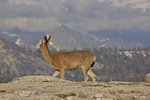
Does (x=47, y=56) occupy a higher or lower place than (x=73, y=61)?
higher

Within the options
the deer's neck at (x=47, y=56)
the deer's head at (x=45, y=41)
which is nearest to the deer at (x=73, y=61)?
the deer's neck at (x=47, y=56)

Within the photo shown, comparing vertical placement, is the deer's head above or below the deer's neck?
above

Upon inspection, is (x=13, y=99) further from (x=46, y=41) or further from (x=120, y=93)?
(x=46, y=41)

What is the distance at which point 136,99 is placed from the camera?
1834 cm

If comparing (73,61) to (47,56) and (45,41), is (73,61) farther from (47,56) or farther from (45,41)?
(45,41)

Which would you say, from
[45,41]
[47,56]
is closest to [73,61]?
[47,56]

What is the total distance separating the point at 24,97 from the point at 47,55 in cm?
2104

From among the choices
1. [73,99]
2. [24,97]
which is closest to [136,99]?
[73,99]

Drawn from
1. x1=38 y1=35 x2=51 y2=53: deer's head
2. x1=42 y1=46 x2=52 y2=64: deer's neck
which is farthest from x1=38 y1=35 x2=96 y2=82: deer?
x1=38 y1=35 x2=51 y2=53: deer's head

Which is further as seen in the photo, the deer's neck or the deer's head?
the deer's head

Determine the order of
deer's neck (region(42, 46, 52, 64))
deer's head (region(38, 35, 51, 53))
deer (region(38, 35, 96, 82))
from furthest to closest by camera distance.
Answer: deer's head (region(38, 35, 51, 53)) → deer's neck (region(42, 46, 52, 64)) → deer (region(38, 35, 96, 82))

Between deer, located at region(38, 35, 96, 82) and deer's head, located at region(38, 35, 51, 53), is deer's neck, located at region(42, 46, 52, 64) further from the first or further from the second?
deer, located at region(38, 35, 96, 82)

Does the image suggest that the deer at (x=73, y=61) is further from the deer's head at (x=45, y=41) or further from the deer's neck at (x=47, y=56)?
the deer's head at (x=45, y=41)

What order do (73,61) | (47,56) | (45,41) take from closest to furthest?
(73,61) → (47,56) → (45,41)
